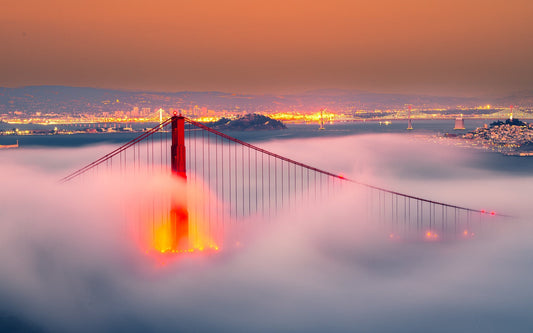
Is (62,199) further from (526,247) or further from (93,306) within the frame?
(526,247)

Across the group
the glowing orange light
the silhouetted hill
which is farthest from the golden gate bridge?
the silhouetted hill

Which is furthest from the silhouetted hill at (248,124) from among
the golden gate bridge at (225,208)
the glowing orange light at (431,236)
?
the glowing orange light at (431,236)

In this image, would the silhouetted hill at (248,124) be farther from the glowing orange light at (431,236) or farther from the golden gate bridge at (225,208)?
the glowing orange light at (431,236)

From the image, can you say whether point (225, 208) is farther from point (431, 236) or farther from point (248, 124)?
point (248, 124)

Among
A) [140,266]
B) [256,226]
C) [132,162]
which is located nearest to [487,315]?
[140,266]

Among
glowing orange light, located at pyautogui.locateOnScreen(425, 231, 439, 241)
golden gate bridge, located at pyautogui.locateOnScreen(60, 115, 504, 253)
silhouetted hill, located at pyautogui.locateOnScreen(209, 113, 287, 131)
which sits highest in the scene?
silhouetted hill, located at pyautogui.locateOnScreen(209, 113, 287, 131)

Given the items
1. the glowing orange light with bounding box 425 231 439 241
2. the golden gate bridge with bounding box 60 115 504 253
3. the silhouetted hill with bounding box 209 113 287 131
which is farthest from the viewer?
the silhouetted hill with bounding box 209 113 287 131

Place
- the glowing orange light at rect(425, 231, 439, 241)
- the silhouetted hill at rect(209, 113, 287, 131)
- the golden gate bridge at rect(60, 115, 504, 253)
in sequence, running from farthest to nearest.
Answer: the silhouetted hill at rect(209, 113, 287, 131) → the glowing orange light at rect(425, 231, 439, 241) → the golden gate bridge at rect(60, 115, 504, 253)

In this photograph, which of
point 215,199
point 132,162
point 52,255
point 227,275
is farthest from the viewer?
point 132,162

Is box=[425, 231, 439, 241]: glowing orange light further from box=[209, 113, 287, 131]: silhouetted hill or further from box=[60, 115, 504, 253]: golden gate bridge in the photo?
box=[209, 113, 287, 131]: silhouetted hill

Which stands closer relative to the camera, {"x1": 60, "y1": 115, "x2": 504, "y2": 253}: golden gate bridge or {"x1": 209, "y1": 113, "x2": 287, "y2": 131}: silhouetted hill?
{"x1": 60, "y1": 115, "x2": 504, "y2": 253}: golden gate bridge

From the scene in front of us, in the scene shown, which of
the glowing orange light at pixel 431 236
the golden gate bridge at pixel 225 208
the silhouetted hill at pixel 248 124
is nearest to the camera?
the golden gate bridge at pixel 225 208
